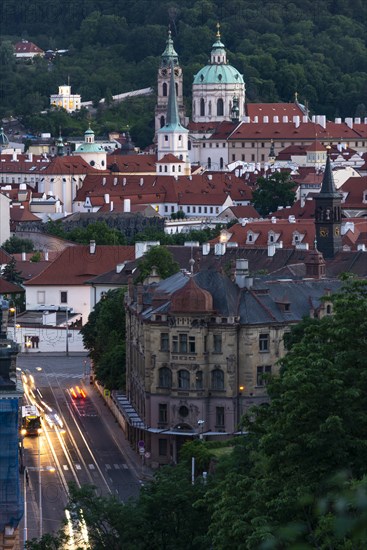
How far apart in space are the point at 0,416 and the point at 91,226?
274 feet

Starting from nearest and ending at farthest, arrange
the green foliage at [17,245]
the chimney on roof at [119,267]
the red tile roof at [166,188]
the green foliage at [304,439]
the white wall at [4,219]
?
the green foliage at [304,439]
the chimney on roof at [119,267]
the green foliage at [17,245]
the white wall at [4,219]
the red tile roof at [166,188]

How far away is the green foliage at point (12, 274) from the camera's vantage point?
325 ft

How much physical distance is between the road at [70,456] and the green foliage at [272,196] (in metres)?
73.6

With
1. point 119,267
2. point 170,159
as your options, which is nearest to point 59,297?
point 119,267

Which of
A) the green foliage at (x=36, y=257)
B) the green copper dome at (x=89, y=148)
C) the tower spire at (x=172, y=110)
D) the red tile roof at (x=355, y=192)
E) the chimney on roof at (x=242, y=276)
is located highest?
the tower spire at (x=172, y=110)

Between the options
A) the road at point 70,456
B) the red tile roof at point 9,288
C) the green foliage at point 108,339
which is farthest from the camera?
the red tile roof at point 9,288

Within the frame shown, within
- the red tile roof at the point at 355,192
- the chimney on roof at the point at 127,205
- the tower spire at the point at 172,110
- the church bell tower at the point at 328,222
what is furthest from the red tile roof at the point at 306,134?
the church bell tower at the point at 328,222

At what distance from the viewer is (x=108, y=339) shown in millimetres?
71188

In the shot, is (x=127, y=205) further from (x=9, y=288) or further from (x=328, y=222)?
(x=328, y=222)

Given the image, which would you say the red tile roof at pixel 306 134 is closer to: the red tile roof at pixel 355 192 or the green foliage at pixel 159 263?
the red tile roof at pixel 355 192

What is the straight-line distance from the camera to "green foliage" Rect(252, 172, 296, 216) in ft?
486

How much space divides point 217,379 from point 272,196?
89.3 metres

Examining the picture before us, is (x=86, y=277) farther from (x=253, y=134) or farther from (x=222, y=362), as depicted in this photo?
(x=253, y=134)

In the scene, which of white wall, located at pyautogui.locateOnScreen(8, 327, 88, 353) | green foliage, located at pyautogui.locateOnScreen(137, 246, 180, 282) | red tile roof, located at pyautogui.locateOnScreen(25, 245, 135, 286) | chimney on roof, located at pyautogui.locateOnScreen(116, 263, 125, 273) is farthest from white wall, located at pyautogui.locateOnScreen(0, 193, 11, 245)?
green foliage, located at pyautogui.locateOnScreen(137, 246, 180, 282)
